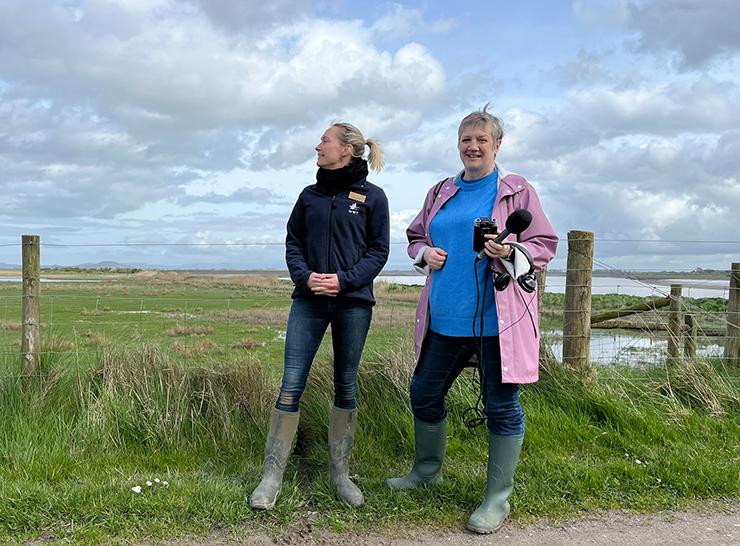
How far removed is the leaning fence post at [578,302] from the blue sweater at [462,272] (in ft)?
7.74

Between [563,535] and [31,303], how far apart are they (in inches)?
182

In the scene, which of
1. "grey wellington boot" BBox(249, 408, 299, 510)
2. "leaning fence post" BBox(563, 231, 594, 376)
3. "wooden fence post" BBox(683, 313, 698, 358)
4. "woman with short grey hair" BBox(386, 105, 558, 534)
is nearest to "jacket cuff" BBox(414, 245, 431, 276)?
"woman with short grey hair" BBox(386, 105, 558, 534)

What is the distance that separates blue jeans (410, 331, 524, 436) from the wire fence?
5.55ft

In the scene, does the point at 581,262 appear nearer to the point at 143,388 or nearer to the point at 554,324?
the point at 554,324

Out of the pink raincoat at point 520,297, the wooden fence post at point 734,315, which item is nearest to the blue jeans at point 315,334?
the pink raincoat at point 520,297

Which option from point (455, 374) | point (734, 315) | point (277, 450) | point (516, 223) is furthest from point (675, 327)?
point (277, 450)

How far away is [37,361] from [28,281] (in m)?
0.70

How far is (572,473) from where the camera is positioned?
4422mm

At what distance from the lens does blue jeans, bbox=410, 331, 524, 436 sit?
12.6 ft

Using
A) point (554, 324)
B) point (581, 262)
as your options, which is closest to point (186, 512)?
point (581, 262)

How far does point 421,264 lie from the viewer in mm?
4055

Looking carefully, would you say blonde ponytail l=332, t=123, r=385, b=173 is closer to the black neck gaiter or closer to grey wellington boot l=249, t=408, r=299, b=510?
the black neck gaiter

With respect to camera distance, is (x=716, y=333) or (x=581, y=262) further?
(x=716, y=333)

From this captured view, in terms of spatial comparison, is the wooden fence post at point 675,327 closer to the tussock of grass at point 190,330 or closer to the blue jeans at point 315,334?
the blue jeans at point 315,334
